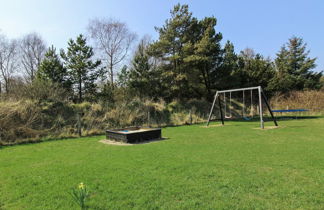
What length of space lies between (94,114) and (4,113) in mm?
4870

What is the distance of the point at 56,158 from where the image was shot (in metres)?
6.02

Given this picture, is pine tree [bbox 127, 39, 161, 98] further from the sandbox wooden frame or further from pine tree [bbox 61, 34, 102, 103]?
the sandbox wooden frame

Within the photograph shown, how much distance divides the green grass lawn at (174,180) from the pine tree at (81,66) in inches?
551

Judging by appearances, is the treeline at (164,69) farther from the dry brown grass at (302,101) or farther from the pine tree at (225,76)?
the dry brown grass at (302,101)

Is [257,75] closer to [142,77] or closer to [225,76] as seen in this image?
[225,76]

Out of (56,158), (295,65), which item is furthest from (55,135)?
(295,65)

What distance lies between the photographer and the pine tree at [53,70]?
1738 cm

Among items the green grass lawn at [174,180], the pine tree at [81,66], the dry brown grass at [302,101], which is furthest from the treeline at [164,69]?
the green grass lawn at [174,180]

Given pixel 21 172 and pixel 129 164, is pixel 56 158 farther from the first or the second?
pixel 129 164

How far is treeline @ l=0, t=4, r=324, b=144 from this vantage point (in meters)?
13.5

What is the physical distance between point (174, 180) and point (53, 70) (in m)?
17.4

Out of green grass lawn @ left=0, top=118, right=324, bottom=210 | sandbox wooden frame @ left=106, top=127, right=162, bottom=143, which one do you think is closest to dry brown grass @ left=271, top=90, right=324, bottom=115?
sandbox wooden frame @ left=106, top=127, right=162, bottom=143

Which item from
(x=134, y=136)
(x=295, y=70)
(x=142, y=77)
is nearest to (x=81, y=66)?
(x=142, y=77)

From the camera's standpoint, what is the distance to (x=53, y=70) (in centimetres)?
1761
